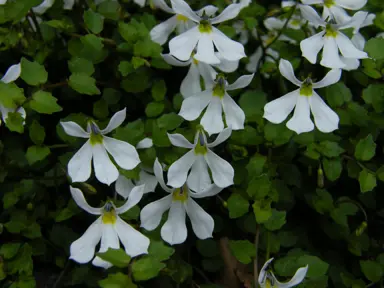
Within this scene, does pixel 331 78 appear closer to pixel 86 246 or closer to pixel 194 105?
pixel 194 105

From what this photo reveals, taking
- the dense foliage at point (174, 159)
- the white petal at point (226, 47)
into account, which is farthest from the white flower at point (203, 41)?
the dense foliage at point (174, 159)

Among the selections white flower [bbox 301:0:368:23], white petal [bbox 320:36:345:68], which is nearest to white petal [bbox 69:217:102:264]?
white petal [bbox 320:36:345:68]

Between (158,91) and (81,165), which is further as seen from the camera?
(158,91)

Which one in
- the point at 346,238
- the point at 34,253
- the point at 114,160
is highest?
the point at 114,160

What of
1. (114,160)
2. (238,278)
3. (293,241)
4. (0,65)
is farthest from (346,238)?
(0,65)

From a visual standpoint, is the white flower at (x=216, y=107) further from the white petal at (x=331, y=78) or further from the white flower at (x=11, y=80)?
the white flower at (x=11, y=80)

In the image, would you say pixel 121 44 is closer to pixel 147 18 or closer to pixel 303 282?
pixel 147 18

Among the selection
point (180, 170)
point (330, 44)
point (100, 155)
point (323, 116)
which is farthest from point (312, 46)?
point (100, 155)

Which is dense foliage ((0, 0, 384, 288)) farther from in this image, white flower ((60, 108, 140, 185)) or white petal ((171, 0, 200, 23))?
white petal ((171, 0, 200, 23))
